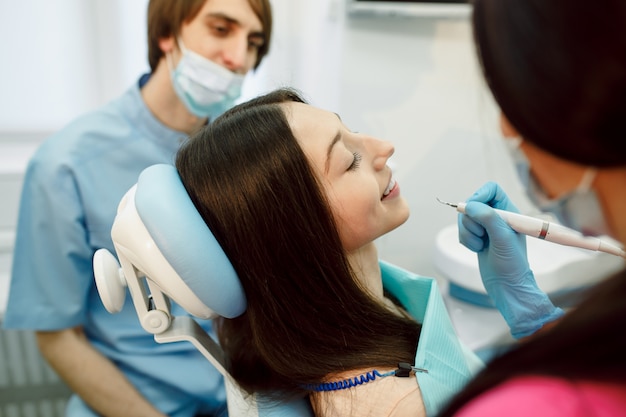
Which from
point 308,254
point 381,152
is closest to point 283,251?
point 308,254

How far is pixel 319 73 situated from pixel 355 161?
38.6 inches

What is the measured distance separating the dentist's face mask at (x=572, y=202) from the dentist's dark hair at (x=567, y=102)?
77 mm

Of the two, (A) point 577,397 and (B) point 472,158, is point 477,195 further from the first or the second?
(B) point 472,158

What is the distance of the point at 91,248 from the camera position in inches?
46.1

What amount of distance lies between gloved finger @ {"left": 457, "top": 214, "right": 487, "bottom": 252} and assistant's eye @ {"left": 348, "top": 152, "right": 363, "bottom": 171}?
24 cm

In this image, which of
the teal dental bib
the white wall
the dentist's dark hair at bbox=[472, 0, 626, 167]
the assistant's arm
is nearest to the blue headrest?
→ the teal dental bib

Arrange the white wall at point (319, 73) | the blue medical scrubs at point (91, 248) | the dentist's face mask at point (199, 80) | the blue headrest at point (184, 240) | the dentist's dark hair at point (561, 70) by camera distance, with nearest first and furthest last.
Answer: the dentist's dark hair at point (561, 70), the blue headrest at point (184, 240), the blue medical scrubs at point (91, 248), the dentist's face mask at point (199, 80), the white wall at point (319, 73)

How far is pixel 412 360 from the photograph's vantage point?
2.77ft

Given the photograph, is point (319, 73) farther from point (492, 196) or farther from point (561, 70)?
point (561, 70)

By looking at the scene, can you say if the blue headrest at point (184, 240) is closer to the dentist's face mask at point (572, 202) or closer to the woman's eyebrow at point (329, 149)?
the woman's eyebrow at point (329, 149)

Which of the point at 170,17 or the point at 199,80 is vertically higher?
the point at 170,17

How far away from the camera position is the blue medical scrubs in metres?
1.12

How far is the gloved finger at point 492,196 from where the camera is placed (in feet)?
3.24

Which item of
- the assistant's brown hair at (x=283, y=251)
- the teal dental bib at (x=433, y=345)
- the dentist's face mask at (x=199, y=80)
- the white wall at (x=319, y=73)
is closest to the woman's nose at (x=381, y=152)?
the assistant's brown hair at (x=283, y=251)
